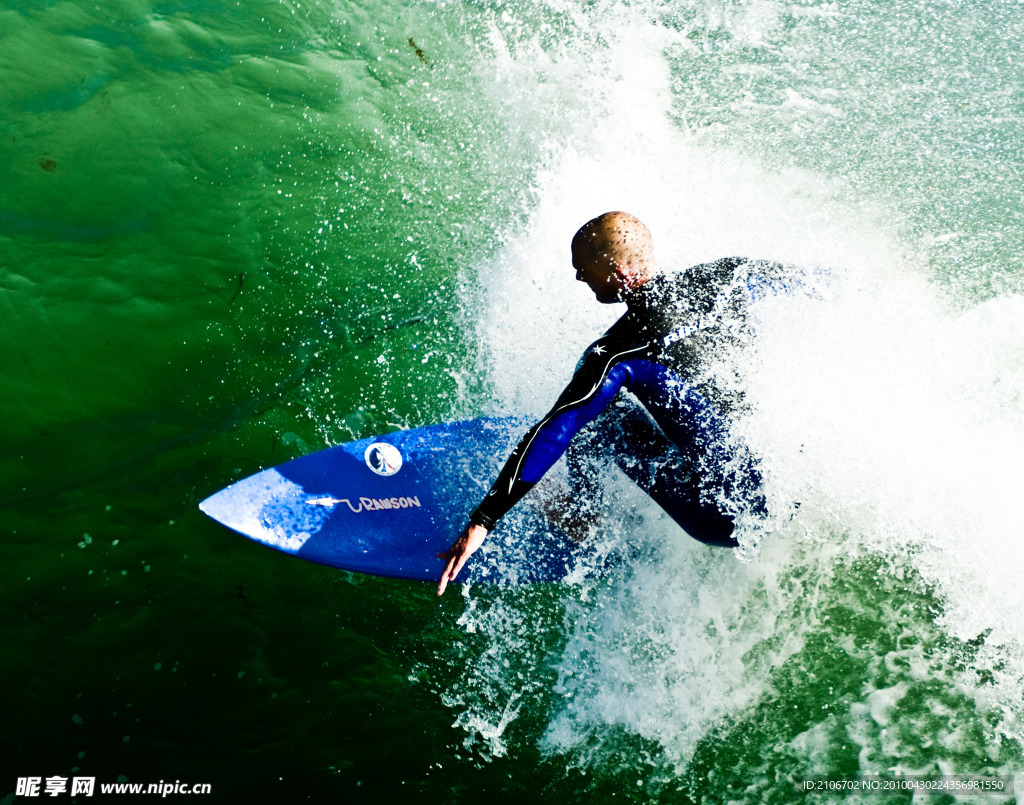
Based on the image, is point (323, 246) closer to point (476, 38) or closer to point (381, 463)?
point (381, 463)

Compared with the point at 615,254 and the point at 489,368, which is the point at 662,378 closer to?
the point at 615,254

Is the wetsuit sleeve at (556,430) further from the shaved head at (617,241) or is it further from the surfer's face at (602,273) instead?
the shaved head at (617,241)

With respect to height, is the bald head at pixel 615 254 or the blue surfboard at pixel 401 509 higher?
the bald head at pixel 615 254

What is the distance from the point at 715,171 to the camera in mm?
5168

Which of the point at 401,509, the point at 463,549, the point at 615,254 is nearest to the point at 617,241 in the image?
the point at 615,254

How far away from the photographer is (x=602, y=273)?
293cm

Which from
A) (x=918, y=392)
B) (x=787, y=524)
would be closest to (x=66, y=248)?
(x=787, y=524)

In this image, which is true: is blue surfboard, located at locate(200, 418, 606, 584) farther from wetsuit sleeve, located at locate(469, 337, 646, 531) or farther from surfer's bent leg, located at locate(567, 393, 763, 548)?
wetsuit sleeve, located at locate(469, 337, 646, 531)

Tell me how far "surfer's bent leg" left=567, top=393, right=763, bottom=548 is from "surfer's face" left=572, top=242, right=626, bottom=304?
1.61 ft

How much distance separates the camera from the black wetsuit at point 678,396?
2.85 meters

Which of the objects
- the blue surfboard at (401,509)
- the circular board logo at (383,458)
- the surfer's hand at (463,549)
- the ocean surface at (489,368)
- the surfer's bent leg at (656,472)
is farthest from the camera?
the circular board logo at (383,458)

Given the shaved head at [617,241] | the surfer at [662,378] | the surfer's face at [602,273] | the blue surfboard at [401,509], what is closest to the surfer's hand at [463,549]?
the surfer at [662,378]

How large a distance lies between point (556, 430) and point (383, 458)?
4.28 feet

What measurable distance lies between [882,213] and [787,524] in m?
2.73
